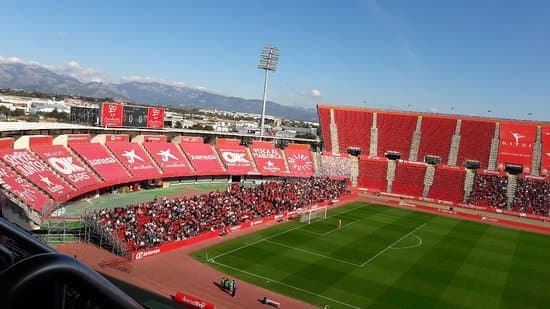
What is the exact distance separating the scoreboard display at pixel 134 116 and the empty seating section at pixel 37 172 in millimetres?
17078

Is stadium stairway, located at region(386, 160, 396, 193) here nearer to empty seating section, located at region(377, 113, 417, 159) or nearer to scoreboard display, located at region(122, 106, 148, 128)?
empty seating section, located at region(377, 113, 417, 159)

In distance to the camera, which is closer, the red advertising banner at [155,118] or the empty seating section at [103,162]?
the empty seating section at [103,162]

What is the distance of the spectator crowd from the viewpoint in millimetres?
31609

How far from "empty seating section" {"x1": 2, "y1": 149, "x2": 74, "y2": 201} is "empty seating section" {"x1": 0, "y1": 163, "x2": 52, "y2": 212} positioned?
871mm

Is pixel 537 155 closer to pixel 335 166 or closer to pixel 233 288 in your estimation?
pixel 335 166

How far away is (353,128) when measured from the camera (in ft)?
257

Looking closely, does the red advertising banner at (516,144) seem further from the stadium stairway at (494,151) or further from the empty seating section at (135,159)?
the empty seating section at (135,159)

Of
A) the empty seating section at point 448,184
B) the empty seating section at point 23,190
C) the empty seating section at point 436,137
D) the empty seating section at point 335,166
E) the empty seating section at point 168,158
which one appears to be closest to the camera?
the empty seating section at point 23,190

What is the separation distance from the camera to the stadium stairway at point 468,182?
63.0 metres

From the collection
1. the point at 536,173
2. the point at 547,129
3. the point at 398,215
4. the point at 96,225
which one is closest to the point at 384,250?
the point at 398,215

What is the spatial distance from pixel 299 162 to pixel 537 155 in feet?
117

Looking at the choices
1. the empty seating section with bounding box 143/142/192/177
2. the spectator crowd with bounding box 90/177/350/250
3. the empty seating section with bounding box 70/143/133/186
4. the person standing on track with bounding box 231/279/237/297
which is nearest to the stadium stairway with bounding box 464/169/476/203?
the spectator crowd with bounding box 90/177/350/250

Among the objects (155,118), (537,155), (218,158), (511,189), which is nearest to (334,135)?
(218,158)

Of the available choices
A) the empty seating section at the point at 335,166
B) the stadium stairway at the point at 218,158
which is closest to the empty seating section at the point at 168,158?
the stadium stairway at the point at 218,158
